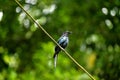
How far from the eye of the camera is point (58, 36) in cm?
927

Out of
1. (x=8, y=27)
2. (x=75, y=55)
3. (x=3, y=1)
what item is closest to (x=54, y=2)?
(x=75, y=55)

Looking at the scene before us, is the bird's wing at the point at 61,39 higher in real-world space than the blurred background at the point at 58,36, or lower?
higher

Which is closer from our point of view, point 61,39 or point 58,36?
point 61,39

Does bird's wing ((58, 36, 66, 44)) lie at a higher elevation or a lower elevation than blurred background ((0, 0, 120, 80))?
higher

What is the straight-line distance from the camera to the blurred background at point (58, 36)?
24.6 feet

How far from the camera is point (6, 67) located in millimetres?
8297

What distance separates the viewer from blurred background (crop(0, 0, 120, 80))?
7488 millimetres

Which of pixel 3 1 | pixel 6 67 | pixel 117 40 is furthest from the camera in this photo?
pixel 6 67

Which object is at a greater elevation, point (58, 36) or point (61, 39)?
point (61, 39)

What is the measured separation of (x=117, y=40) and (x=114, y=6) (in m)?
0.82

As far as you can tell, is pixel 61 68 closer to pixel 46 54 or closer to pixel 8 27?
pixel 46 54

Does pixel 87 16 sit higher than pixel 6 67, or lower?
lower

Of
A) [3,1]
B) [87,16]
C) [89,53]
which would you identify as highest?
[3,1]

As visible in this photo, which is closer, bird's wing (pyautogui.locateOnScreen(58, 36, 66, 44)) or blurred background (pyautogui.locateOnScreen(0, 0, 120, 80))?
bird's wing (pyautogui.locateOnScreen(58, 36, 66, 44))
